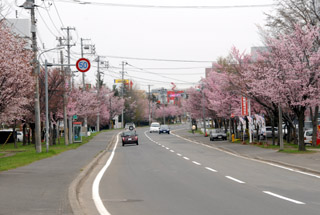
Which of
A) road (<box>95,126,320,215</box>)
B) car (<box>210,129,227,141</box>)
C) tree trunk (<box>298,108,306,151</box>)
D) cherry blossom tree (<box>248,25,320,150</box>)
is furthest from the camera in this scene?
car (<box>210,129,227,141</box>)

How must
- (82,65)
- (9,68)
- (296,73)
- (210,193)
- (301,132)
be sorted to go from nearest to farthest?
(210,193)
(9,68)
(82,65)
(296,73)
(301,132)

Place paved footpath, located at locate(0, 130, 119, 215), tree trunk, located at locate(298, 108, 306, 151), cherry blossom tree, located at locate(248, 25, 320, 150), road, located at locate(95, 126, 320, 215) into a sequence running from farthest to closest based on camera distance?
tree trunk, located at locate(298, 108, 306, 151) < cherry blossom tree, located at locate(248, 25, 320, 150) < road, located at locate(95, 126, 320, 215) < paved footpath, located at locate(0, 130, 119, 215)

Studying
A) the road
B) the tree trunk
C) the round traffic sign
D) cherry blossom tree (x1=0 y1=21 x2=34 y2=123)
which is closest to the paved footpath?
the road

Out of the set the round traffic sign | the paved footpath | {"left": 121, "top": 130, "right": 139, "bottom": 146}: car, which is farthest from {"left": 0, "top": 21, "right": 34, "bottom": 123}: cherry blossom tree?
{"left": 121, "top": 130, "right": 139, "bottom": 146}: car

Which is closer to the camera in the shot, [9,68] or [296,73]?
[9,68]

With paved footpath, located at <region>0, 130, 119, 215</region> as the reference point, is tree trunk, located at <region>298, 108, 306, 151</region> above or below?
above

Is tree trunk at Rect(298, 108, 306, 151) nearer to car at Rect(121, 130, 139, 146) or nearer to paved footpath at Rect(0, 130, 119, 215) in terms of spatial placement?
paved footpath at Rect(0, 130, 119, 215)

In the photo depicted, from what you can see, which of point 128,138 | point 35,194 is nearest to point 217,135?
point 128,138

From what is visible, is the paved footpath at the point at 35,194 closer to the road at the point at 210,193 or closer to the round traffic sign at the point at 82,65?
the road at the point at 210,193

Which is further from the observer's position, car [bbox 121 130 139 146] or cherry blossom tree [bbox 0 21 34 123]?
car [bbox 121 130 139 146]

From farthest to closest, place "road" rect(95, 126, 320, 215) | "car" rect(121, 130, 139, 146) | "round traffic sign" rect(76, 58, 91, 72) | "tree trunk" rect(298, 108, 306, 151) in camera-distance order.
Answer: "car" rect(121, 130, 139, 146)
"tree trunk" rect(298, 108, 306, 151)
"round traffic sign" rect(76, 58, 91, 72)
"road" rect(95, 126, 320, 215)

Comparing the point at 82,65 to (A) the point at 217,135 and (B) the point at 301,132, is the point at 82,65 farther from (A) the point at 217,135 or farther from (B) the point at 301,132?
(A) the point at 217,135

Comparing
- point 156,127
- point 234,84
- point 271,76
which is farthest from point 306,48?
point 156,127

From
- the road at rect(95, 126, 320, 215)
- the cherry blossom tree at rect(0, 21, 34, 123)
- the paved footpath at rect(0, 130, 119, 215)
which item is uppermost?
the cherry blossom tree at rect(0, 21, 34, 123)
